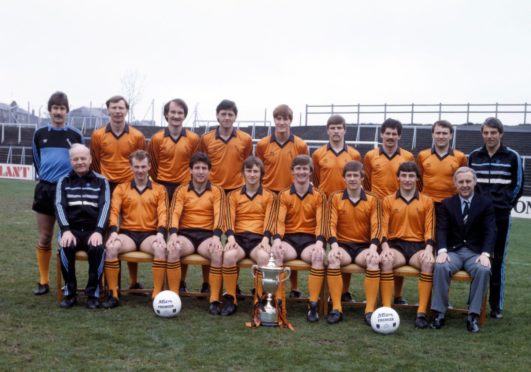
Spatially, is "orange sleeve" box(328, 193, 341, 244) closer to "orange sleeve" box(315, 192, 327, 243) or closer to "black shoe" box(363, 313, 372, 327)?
"orange sleeve" box(315, 192, 327, 243)

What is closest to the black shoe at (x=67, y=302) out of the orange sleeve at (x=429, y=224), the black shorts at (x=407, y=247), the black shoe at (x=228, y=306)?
the black shoe at (x=228, y=306)

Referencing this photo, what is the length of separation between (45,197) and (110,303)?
1.12 metres

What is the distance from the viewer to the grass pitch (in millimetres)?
3514

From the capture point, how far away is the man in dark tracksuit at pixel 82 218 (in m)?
4.76

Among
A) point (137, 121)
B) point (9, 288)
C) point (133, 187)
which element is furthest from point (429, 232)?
point (137, 121)

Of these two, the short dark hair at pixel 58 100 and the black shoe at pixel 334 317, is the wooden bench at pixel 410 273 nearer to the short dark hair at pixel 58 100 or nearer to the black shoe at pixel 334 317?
the black shoe at pixel 334 317

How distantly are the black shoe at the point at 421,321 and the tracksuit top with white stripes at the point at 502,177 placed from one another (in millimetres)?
1122

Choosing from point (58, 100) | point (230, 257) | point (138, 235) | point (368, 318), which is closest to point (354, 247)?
point (368, 318)

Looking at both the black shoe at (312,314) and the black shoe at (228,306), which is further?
the black shoe at (228,306)

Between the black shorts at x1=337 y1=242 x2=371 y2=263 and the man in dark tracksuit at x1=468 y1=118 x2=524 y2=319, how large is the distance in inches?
42.1

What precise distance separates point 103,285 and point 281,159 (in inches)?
75.3

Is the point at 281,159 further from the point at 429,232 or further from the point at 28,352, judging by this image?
the point at 28,352

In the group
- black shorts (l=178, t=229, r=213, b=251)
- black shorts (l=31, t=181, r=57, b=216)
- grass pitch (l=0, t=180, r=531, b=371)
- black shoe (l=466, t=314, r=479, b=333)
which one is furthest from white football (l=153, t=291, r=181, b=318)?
black shoe (l=466, t=314, r=479, b=333)

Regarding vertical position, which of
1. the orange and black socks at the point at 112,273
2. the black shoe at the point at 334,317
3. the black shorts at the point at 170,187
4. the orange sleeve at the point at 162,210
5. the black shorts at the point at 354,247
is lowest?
the black shoe at the point at 334,317
